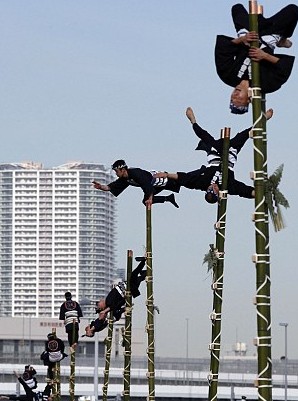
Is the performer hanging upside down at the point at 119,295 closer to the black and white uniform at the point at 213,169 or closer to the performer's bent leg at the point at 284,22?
the black and white uniform at the point at 213,169

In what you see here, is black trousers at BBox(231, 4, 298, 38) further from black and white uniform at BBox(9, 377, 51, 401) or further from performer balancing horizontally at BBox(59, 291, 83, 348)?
black and white uniform at BBox(9, 377, 51, 401)

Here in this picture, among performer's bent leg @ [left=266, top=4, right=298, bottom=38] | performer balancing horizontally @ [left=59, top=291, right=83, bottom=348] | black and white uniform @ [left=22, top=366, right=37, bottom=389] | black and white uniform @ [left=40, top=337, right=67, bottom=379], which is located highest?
performer's bent leg @ [left=266, top=4, right=298, bottom=38]

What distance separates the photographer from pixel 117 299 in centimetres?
3809

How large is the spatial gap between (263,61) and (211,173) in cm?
703

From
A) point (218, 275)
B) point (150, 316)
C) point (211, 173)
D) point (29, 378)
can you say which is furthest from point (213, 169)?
point (29, 378)

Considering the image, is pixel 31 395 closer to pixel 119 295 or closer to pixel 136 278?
pixel 119 295

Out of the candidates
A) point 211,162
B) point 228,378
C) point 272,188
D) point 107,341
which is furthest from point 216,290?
point 228,378

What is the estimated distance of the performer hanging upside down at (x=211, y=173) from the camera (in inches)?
882

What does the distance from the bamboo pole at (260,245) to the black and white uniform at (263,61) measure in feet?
0.54

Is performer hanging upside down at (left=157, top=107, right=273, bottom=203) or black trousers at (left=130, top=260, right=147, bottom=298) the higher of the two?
performer hanging upside down at (left=157, top=107, right=273, bottom=203)

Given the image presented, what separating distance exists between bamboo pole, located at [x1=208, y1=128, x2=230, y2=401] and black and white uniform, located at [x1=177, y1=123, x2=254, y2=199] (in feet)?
0.52

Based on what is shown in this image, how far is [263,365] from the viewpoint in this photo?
15.8 metres

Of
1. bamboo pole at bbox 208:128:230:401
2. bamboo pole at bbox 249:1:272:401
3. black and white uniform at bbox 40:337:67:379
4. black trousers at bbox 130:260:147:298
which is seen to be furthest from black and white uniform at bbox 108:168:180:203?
black and white uniform at bbox 40:337:67:379

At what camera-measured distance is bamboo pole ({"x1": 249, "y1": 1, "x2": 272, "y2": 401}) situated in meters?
15.8
